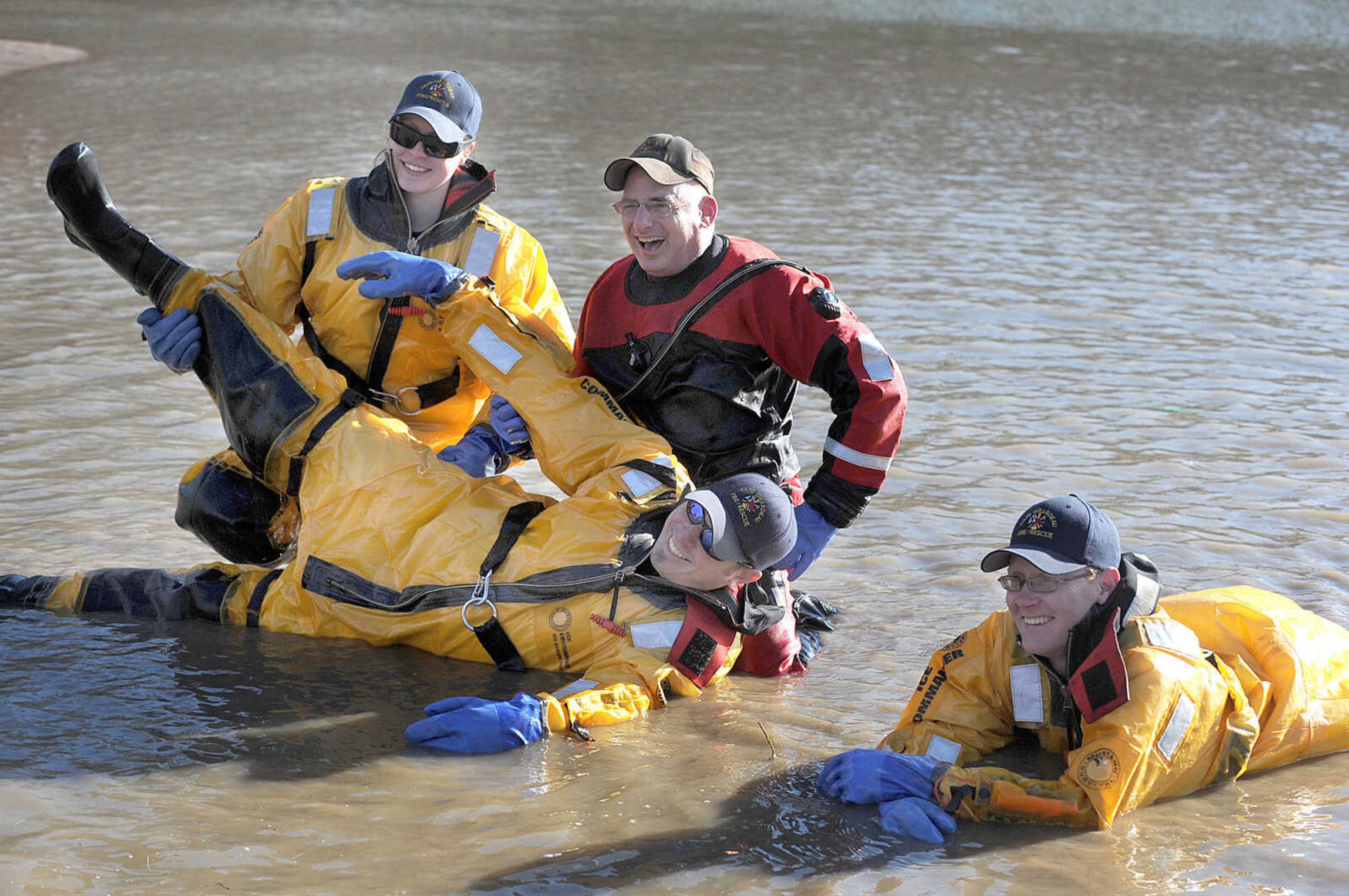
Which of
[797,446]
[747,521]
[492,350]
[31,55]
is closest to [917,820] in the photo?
[747,521]

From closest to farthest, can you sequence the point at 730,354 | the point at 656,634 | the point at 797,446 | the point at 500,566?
the point at 656,634 → the point at 500,566 → the point at 730,354 → the point at 797,446

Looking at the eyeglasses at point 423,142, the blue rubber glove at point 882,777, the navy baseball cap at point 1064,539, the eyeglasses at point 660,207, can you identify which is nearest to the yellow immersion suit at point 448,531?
the eyeglasses at point 423,142

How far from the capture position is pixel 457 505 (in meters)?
5.06

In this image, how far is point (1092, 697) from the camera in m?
4.06

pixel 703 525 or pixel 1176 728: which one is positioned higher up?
pixel 703 525

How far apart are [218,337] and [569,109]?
13.4 m

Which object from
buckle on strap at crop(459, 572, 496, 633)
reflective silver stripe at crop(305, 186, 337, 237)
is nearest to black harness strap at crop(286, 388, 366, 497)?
reflective silver stripe at crop(305, 186, 337, 237)

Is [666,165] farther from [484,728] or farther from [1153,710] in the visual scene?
[1153,710]

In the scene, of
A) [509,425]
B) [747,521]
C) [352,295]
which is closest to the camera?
[747,521]

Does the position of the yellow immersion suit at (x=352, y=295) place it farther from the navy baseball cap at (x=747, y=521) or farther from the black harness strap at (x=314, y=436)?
the navy baseball cap at (x=747, y=521)

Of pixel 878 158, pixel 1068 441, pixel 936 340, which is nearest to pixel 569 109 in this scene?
pixel 878 158

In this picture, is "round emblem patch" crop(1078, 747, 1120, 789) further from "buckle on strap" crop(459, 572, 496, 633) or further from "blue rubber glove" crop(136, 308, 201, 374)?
"blue rubber glove" crop(136, 308, 201, 374)

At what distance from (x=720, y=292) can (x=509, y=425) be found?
2.97ft

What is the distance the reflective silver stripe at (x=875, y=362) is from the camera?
16.3 feet
